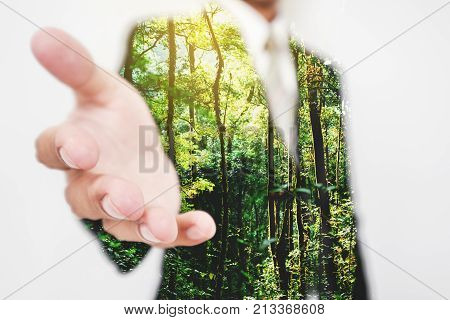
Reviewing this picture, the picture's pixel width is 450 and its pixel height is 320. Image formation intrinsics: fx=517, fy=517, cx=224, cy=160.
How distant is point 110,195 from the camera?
127 centimetres

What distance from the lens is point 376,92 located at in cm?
174

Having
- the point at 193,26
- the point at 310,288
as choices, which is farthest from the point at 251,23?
the point at 310,288

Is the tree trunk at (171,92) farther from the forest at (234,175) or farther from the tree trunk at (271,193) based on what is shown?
the tree trunk at (271,193)

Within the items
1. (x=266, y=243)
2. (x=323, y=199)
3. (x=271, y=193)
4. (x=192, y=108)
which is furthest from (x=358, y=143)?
(x=192, y=108)

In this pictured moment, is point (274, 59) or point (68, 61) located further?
point (274, 59)

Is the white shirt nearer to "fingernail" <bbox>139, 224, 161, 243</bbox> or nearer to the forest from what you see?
the forest

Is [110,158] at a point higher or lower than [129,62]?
lower

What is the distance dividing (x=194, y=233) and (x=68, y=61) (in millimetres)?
689

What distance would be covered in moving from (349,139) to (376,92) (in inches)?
7.2

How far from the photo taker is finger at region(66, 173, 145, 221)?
1.26 metres

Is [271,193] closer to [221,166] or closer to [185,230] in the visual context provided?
[221,166]

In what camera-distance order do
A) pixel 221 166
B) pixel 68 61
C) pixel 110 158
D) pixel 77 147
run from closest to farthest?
pixel 77 147 < pixel 68 61 < pixel 110 158 < pixel 221 166

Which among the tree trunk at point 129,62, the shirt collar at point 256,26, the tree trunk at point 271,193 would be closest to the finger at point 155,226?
the tree trunk at point 271,193
